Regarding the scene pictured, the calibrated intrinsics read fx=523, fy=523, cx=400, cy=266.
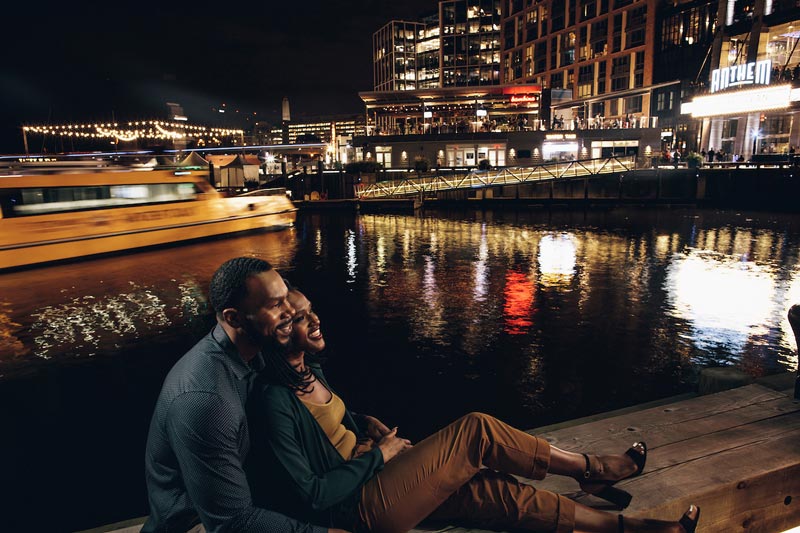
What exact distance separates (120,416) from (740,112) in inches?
1697

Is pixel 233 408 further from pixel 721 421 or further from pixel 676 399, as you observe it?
pixel 676 399

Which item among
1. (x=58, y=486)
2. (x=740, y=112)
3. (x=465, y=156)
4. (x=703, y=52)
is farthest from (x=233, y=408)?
(x=703, y=52)

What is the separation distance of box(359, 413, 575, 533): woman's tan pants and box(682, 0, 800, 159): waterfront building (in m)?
40.7

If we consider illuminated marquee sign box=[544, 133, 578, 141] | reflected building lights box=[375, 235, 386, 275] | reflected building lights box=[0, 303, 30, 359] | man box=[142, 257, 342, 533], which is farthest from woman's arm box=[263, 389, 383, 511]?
illuminated marquee sign box=[544, 133, 578, 141]

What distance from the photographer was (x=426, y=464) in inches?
105

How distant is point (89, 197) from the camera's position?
18.7 meters

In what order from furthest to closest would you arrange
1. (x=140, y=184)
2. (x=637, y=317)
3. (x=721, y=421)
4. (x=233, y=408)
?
(x=140, y=184)
(x=637, y=317)
(x=721, y=421)
(x=233, y=408)

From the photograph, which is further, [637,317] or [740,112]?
[740,112]

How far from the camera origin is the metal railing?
37.7m

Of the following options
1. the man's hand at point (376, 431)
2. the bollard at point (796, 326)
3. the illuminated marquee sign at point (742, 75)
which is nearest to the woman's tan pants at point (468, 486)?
the man's hand at point (376, 431)

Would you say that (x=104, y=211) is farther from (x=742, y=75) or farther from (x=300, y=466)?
(x=742, y=75)

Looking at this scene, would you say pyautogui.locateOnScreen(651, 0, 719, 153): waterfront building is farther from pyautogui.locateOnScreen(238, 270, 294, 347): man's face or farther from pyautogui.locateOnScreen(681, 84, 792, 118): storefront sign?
pyautogui.locateOnScreen(238, 270, 294, 347): man's face

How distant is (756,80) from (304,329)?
142ft

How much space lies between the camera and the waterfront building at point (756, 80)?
3506 cm
